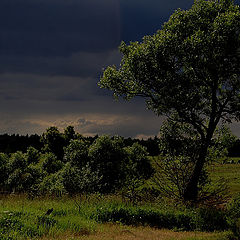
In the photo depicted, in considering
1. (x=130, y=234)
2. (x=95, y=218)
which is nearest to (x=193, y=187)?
(x=95, y=218)

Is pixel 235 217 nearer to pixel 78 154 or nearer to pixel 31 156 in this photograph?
pixel 78 154

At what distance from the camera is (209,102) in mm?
25266

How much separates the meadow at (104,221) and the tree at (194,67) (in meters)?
6.05

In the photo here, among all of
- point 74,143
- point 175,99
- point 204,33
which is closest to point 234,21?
point 204,33

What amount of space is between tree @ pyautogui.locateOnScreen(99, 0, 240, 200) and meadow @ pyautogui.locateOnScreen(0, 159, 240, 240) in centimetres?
605

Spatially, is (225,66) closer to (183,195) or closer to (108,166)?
(183,195)

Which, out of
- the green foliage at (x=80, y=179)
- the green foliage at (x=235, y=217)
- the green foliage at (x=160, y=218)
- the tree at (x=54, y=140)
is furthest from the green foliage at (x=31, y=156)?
the green foliage at (x=235, y=217)

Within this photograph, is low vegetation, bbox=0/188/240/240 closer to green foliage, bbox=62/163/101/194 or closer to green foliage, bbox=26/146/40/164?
green foliage, bbox=62/163/101/194

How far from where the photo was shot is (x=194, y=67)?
22.5 metres

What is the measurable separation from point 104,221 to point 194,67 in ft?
43.4

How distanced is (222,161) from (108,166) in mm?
11519

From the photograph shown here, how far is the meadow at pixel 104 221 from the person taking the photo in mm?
11688

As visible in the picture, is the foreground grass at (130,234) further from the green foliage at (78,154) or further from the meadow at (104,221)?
the green foliage at (78,154)

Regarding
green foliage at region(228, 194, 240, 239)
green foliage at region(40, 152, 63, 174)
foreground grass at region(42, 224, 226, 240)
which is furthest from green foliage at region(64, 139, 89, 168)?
green foliage at region(40, 152, 63, 174)
